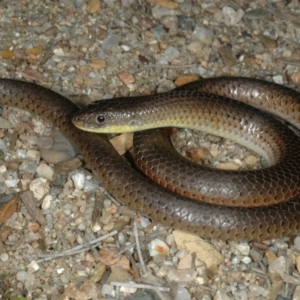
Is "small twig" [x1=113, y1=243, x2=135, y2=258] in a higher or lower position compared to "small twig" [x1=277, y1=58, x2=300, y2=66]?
lower

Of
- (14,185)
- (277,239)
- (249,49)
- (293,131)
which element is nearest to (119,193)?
(14,185)

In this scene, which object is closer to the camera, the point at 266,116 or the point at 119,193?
the point at 119,193

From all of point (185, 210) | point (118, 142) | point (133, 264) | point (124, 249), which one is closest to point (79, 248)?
point (124, 249)

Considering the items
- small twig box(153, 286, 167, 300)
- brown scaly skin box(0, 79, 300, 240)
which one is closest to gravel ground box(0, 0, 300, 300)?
small twig box(153, 286, 167, 300)

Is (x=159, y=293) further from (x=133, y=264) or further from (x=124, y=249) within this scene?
(x=124, y=249)

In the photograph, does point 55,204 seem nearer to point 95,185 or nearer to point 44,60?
point 95,185

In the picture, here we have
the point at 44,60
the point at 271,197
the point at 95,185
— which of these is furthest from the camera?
the point at 44,60

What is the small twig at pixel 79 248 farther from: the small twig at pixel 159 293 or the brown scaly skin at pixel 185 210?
the small twig at pixel 159 293

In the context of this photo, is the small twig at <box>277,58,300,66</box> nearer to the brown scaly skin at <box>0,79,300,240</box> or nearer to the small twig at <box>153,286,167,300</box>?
the brown scaly skin at <box>0,79,300,240</box>

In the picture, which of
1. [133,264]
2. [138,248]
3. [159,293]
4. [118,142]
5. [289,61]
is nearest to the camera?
[159,293]
